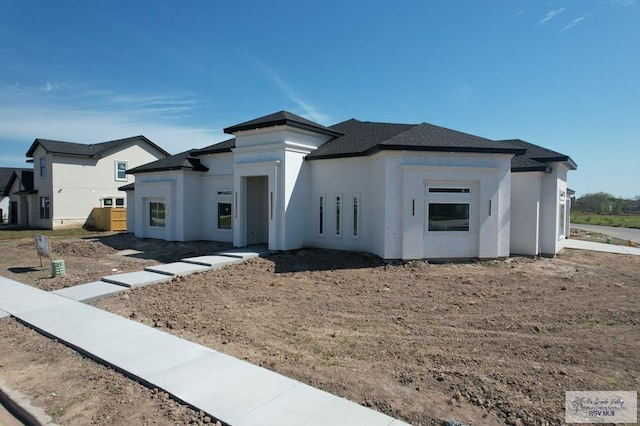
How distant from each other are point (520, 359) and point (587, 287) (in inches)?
259

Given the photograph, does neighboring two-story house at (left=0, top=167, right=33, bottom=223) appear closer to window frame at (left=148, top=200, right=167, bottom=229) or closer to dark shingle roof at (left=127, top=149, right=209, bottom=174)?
window frame at (left=148, top=200, right=167, bottom=229)

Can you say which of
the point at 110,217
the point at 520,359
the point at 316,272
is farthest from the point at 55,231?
the point at 520,359

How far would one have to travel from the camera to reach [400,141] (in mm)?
13141

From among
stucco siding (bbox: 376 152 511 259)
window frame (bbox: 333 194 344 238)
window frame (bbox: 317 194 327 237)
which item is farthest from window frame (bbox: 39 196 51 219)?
stucco siding (bbox: 376 152 511 259)

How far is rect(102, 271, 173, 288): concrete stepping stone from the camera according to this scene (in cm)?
1042

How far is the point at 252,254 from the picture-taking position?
1435cm

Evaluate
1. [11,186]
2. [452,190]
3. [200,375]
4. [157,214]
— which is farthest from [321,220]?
[11,186]

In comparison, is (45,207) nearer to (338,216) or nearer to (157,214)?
(157,214)

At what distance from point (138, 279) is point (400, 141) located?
383 inches

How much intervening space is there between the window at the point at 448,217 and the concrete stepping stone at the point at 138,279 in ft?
30.3

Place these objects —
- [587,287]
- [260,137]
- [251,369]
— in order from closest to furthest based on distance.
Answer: [251,369] < [587,287] < [260,137]

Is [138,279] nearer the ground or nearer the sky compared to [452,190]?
nearer the ground

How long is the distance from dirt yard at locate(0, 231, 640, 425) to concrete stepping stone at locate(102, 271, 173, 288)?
42 cm

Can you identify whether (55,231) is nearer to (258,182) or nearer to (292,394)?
(258,182)
